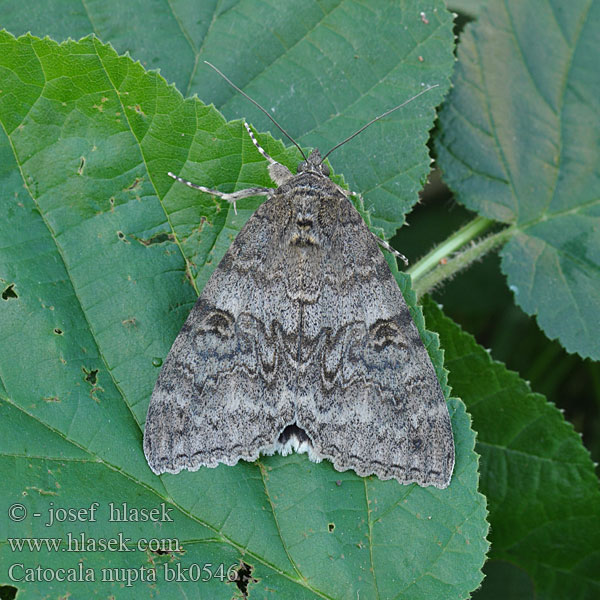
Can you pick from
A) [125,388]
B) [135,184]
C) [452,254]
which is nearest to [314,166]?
[135,184]

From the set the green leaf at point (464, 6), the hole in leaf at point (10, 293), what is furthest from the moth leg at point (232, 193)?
the green leaf at point (464, 6)

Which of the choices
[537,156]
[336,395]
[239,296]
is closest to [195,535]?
[336,395]

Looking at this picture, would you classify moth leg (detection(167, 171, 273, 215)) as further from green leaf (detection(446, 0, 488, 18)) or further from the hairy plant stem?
green leaf (detection(446, 0, 488, 18))

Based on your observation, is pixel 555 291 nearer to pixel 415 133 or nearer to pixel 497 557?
pixel 415 133

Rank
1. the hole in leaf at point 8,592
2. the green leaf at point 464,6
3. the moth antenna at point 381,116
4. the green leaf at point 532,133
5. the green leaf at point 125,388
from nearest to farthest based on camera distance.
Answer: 1. the hole in leaf at point 8,592
2. the green leaf at point 125,388
3. the moth antenna at point 381,116
4. the green leaf at point 532,133
5. the green leaf at point 464,6

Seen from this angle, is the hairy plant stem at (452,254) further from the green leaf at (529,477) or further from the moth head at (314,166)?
the moth head at (314,166)

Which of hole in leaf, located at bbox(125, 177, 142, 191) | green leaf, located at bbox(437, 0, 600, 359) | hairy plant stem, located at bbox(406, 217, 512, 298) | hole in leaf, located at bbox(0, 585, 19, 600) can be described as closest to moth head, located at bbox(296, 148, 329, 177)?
hole in leaf, located at bbox(125, 177, 142, 191)

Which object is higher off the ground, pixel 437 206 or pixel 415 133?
pixel 415 133
